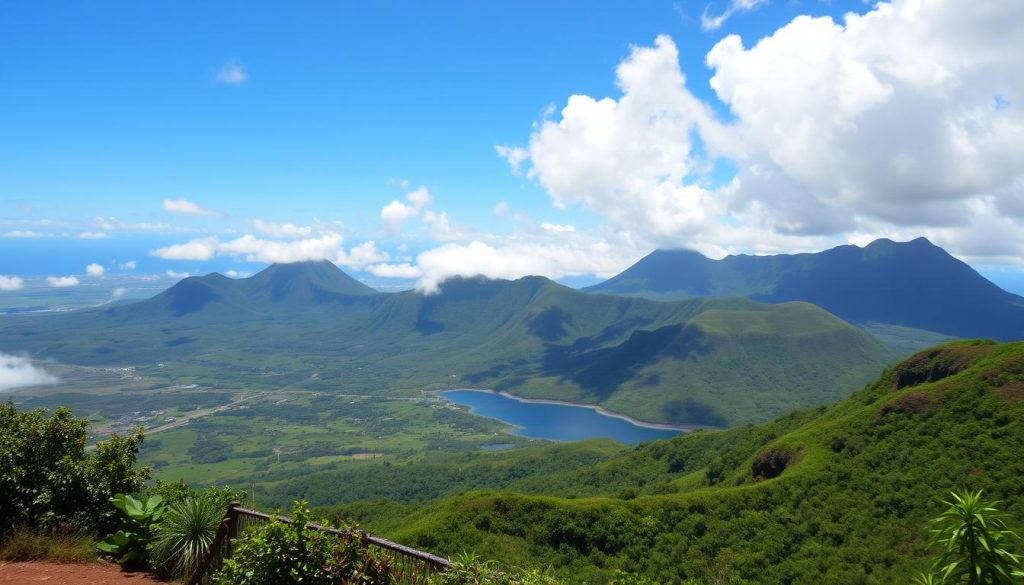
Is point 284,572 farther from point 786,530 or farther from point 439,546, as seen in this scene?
point 786,530

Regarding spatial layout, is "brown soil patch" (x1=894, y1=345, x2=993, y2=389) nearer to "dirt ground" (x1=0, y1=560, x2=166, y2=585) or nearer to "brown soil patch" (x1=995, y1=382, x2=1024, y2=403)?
"brown soil patch" (x1=995, y1=382, x2=1024, y2=403)

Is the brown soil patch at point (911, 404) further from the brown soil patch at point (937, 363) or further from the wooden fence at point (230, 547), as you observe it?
the wooden fence at point (230, 547)

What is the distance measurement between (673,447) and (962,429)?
2564 inches

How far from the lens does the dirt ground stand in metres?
15.9

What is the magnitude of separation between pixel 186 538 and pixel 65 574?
3849mm

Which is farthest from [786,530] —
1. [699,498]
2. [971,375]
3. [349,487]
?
[349,487]

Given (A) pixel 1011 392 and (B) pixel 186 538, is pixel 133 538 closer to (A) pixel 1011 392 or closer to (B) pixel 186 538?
(B) pixel 186 538

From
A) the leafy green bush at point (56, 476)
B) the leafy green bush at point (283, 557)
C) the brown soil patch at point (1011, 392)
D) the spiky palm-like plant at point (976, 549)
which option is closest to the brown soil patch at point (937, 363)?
the brown soil patch at point (1011, 392)

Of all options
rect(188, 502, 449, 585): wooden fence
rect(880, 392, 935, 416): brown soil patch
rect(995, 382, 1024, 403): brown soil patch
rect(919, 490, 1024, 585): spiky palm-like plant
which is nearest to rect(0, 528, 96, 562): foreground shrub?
rect(188, 502, 449, 585): wooden fence

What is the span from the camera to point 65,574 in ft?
53.4

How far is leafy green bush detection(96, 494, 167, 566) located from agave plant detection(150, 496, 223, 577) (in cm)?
112

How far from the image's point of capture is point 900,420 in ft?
246

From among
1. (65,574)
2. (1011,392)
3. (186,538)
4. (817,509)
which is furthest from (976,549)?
(1011,392)

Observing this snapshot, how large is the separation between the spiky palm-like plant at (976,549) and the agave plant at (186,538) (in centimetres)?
1802
